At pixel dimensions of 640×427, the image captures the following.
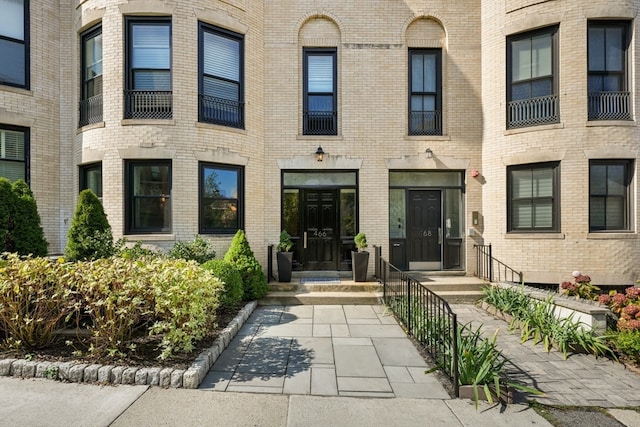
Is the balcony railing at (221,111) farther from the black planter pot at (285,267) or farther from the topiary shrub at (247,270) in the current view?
the black planter pot at (285,267)

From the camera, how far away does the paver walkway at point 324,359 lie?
13.5ft

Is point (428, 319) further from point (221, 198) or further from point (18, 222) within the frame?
point (18, 222)

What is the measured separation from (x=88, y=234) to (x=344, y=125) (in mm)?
6916

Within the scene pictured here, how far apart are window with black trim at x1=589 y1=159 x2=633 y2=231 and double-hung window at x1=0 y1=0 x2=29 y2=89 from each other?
1492cm

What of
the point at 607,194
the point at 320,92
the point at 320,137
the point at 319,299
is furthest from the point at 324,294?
the point at 607,194

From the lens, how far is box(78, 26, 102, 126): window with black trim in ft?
28.2

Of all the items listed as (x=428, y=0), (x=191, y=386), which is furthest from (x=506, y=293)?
(x=428, y=0)

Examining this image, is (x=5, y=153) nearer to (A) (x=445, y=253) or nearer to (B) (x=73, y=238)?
(B) (x=73, y=238)

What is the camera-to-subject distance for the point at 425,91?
9.88 meters

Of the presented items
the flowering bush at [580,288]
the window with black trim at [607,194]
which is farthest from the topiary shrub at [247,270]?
the window with black trim at [607,194]

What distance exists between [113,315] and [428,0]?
11.1 meters

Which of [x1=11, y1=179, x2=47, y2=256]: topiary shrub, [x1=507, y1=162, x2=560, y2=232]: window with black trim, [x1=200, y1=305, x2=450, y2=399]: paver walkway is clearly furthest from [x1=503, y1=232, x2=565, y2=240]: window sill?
[x1=11, y1=179, x2=47, y2=256]: topiary shrub

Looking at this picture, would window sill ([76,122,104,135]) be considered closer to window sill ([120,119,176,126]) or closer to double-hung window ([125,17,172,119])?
window sill ([120,119,176,126])

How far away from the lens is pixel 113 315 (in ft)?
14.7
